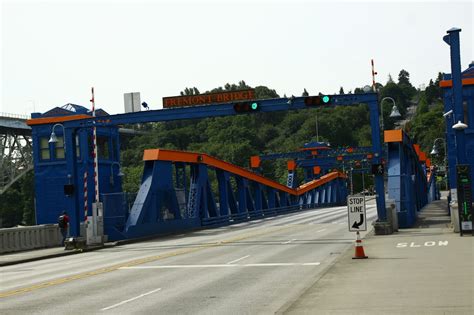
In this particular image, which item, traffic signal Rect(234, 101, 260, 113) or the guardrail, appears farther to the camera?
traffic signal Rect(234, 101, 260, 113)

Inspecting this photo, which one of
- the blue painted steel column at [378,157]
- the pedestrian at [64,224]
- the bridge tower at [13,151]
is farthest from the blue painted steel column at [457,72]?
the bridge tower at [13,151]

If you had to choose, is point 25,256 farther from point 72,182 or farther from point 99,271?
point 99,271

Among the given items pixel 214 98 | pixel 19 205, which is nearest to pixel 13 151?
pixel 19 205

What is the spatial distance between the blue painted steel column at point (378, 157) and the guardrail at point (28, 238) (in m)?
15.9

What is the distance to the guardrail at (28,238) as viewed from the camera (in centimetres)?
3353

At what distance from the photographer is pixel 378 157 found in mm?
32969

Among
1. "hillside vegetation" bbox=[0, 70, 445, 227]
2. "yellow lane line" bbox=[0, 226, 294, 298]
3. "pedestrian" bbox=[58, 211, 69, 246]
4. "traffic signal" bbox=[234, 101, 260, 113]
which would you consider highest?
"hillside vegetation" bbox=[0, 70, 445, 227]

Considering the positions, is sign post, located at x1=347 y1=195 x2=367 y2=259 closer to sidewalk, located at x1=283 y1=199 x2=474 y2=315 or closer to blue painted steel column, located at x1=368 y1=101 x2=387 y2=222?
sidewalk, located at x1=283 y1=199 x2=474 y2=315

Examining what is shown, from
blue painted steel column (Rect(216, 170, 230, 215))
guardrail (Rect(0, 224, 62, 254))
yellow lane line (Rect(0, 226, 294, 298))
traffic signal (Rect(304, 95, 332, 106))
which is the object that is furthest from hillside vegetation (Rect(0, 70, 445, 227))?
yellow lane line (Rect(0, 226, 294, 298))

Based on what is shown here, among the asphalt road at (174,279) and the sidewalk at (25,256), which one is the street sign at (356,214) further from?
the sidewalk at (25,256)

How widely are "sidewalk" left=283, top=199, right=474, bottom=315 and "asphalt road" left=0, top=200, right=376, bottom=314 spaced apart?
1.83 ft

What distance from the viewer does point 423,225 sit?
121 ft

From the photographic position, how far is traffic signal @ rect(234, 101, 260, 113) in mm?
34406

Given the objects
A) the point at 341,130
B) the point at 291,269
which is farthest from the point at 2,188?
the point at 341,130
